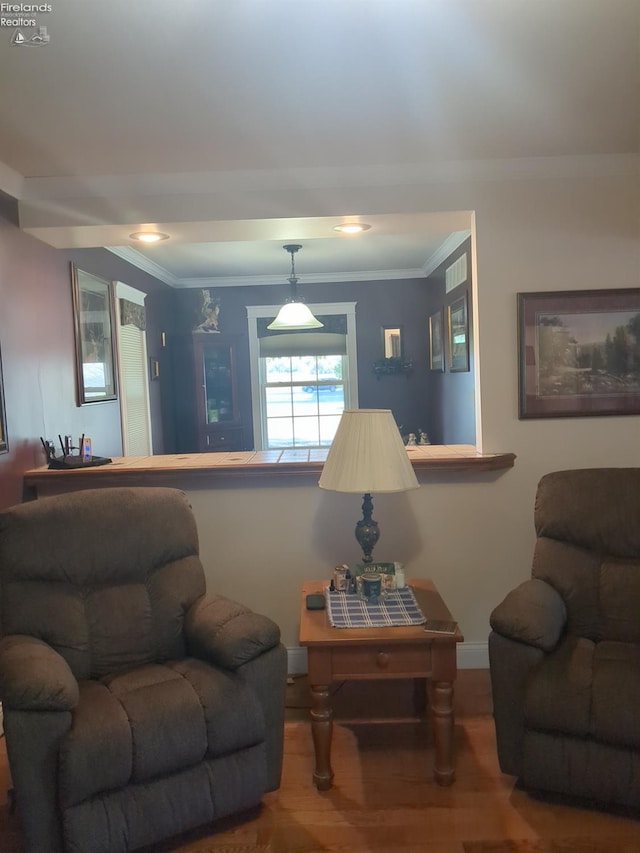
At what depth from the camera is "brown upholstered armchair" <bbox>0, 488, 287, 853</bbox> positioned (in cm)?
171

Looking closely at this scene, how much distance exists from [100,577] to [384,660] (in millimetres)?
1057

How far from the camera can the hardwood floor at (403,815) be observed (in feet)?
6.05

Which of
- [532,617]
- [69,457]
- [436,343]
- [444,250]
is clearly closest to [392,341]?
[436,343]

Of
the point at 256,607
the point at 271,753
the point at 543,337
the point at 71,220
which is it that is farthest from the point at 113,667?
the point at 543,337

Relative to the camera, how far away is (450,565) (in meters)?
2.95

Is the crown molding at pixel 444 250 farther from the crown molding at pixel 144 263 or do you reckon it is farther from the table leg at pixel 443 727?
the table leg at pixel 443 727

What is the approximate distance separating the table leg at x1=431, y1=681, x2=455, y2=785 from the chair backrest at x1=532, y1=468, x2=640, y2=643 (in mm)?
558

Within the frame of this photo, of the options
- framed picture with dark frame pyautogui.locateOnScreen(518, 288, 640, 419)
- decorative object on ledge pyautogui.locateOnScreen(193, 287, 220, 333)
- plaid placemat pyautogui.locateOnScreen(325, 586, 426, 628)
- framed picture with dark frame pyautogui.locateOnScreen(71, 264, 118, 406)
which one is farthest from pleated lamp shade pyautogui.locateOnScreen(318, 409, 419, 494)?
decorative object on ledge pyautogui.locateOnScreen(193, 287, 220, 333)

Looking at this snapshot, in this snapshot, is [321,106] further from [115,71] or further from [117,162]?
[117,162]

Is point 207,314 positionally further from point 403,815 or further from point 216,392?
point 403,815

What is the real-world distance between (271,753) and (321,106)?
85.9 inches

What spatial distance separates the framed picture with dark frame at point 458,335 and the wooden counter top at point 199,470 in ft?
5.01

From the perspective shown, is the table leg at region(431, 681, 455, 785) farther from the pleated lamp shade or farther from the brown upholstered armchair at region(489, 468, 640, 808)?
the pleated lamp shade

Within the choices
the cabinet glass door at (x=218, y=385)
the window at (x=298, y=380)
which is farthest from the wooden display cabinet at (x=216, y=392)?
the window at (x=298, y=380)
